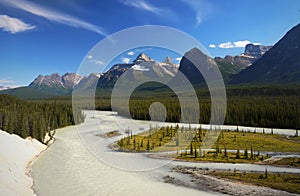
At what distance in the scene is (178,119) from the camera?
82.2m

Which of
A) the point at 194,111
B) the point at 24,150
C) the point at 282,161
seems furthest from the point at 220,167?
the point at 194,111

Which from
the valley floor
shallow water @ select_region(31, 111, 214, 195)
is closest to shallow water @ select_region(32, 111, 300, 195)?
shallow water @ select_region(31, 111, 214, 195)

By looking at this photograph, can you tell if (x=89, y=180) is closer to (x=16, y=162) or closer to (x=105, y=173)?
(x=105, y=173)

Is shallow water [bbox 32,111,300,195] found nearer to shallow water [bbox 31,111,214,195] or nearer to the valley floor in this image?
shallow water [bbox 31,111,214,195]

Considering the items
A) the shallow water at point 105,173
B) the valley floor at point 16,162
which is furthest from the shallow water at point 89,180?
the valley floor at point 16,162

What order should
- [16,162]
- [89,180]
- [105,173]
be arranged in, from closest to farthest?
[89,180] → [105,173] → [16,162]

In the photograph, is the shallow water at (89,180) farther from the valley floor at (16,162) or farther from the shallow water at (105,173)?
the valley floor at (16,162)

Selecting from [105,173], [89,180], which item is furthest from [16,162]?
[105,173]

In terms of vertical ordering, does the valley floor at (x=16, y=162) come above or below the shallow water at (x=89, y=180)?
above

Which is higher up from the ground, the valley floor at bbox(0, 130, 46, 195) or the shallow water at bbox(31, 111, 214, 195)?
the valley floor at bbox(0, 130, 46, 195)

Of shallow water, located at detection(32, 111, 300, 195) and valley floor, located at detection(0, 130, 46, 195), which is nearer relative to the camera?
valley floor, located at detection(0, 130, 46, 195)

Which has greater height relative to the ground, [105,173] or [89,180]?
[105,173]

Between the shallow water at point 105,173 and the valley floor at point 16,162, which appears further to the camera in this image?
the shallow water at point 105,173

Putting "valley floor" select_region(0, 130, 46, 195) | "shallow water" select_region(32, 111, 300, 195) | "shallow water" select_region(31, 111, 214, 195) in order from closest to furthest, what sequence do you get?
"valley floor" select_region(0, 130, 46, 195) < "shallow water" select_region(31, 111, 214, 195) < "shallow water" select_region(32, 111, 300, 195)
